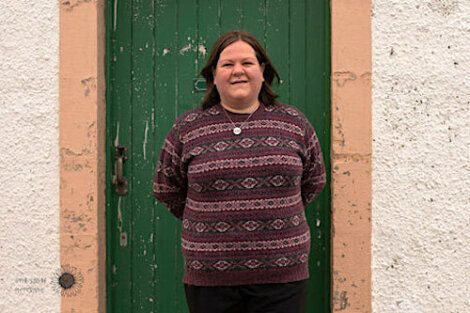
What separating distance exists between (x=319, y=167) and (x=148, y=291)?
4.29 ft

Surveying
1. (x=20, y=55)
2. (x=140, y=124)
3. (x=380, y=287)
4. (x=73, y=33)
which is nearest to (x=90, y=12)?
(x=73, y=33)

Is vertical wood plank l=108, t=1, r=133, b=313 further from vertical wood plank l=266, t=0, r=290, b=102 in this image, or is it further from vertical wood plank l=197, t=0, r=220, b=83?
vertical wood plank l=266, t=0, r=290, b=102

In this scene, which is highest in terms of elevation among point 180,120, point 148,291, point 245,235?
point 180,120

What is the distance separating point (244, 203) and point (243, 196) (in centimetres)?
3

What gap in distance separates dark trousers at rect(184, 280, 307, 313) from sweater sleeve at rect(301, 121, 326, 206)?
18.4 inches

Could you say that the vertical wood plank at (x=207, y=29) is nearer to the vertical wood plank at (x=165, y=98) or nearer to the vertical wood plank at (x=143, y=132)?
the vertical wood plank at (x=165, y=98)

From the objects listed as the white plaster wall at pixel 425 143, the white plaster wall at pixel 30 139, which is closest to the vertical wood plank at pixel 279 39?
the white plaster wall at pixel 425 143

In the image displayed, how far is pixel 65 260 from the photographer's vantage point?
3.34m

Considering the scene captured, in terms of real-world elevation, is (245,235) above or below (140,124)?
below

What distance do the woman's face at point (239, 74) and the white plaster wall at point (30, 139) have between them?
1.10 meters

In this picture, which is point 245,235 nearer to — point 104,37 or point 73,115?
point 73,115

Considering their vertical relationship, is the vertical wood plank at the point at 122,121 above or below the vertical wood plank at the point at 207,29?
below

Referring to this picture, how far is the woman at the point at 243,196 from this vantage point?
8.41 ft

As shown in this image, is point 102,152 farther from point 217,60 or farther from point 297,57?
point 297,57
